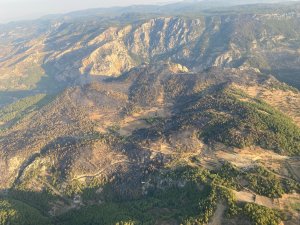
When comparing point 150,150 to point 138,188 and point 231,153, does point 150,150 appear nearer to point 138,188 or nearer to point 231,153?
point 138,188

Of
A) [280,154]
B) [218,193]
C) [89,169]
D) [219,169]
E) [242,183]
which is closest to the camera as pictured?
[218,193]

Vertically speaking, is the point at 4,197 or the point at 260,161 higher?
the point at 260,161

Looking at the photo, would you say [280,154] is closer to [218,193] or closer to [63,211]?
[218,193]

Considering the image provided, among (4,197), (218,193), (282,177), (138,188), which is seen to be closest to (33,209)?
(4,197)

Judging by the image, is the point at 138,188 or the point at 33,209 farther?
the point at 138,188

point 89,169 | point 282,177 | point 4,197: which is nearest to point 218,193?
point 282,177

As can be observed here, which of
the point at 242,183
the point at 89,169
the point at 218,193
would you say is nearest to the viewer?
the point at 218,193

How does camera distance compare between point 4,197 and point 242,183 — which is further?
point 4,197

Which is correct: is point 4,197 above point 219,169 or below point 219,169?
below

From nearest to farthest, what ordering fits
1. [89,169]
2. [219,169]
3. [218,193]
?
[218,193] < [219,169] < [89,169]
